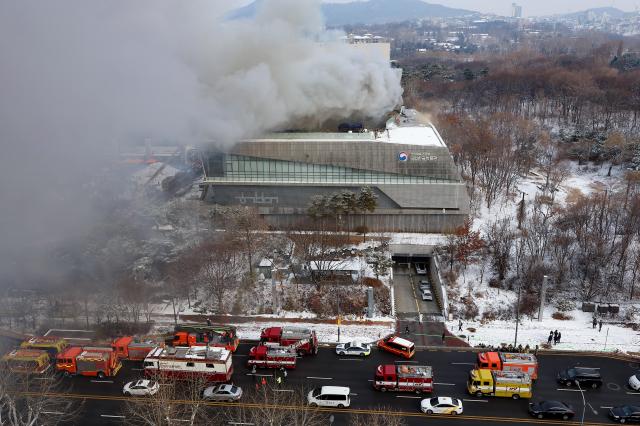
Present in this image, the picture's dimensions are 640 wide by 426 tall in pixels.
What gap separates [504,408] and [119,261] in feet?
58.7

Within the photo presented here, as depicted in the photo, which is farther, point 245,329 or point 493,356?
point 245,329

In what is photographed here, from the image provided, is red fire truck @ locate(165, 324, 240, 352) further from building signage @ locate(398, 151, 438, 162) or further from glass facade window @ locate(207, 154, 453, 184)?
building signage @ locate(398, 151, 438, 162)

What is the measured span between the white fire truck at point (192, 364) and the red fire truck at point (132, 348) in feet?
5.42

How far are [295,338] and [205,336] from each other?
4200 millimetres

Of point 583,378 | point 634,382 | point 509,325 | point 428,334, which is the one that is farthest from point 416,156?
point 634,382

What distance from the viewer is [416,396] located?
22.7 metres

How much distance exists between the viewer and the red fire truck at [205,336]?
25.7 m

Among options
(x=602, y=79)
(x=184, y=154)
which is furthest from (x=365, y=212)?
(x=602, y=79)

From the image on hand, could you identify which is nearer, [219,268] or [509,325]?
[509,325]

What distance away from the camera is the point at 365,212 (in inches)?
1518

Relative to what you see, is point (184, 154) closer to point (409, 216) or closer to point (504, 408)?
point (409, 216)

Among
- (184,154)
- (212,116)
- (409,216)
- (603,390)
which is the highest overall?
(212,116)

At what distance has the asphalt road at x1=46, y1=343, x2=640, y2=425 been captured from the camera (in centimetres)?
2155

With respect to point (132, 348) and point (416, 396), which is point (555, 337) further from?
point (132, 348)
